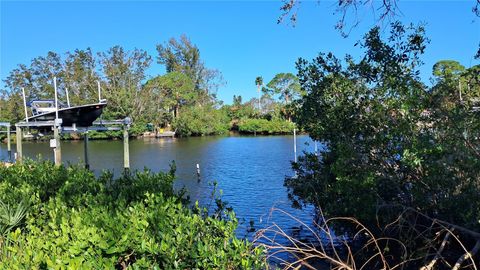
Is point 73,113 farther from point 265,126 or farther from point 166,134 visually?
point 265,126

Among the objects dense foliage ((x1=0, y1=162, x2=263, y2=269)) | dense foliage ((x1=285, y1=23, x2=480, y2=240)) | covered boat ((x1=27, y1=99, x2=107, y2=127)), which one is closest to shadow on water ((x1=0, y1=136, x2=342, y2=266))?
dense foliage ((x1=285, y1=23, x2=480, y2=240))

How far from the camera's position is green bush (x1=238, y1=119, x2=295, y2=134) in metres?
66.8

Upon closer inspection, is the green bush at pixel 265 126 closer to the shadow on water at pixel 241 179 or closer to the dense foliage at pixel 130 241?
the shadow on water at pixel 241 179

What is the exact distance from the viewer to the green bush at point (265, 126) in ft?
219

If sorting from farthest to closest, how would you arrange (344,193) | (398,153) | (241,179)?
(241,179), (344,193), (398,153)

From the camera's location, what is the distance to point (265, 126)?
68.0 metres

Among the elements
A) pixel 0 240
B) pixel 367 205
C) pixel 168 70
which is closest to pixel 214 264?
pixel 0 240

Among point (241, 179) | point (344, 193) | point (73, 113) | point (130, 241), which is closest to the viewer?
point (130, 241)

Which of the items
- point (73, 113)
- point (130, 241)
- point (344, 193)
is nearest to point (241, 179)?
point (73, 113)

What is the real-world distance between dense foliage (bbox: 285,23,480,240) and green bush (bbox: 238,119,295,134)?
57282mm

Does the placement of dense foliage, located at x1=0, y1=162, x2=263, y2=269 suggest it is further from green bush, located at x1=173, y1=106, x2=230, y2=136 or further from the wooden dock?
green bush, located at x1=173, y1=106, x2=230, y2=136

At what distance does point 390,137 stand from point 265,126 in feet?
201

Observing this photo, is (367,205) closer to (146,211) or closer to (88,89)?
(146,211)

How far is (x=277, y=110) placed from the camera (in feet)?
235
